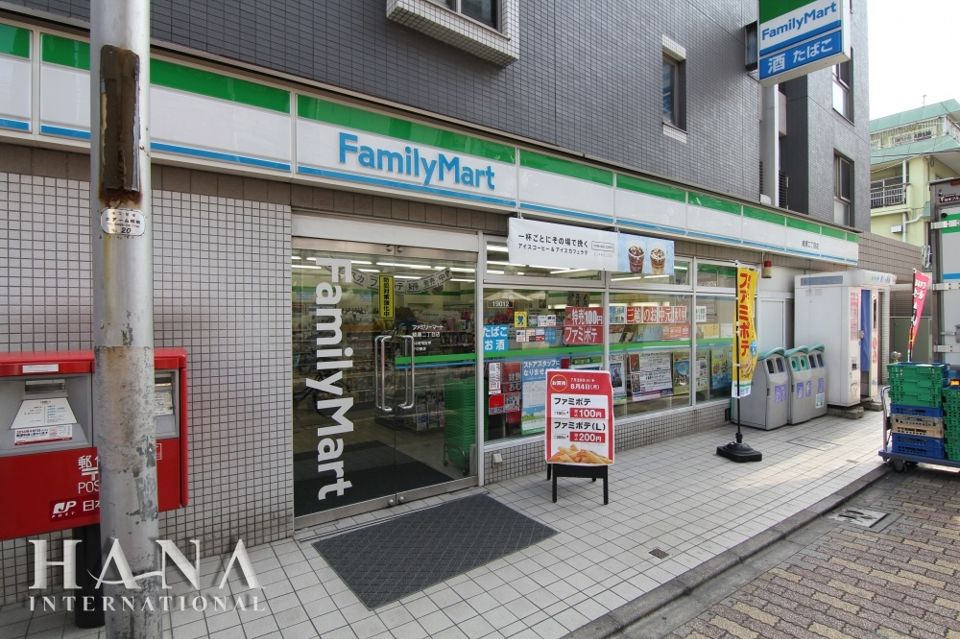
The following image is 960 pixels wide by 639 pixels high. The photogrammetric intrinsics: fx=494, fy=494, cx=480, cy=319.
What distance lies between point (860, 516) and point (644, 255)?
13.8ft

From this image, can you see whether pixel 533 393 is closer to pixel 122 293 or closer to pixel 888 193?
pixel 122 293

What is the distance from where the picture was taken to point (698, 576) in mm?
4215

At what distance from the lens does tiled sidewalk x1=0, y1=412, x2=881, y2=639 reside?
3.54 m

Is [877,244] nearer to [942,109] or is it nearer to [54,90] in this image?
[942,109]

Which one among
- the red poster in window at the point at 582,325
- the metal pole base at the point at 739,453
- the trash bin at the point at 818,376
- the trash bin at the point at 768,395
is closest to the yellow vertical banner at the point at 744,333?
the metal pole base at the point at 739,453

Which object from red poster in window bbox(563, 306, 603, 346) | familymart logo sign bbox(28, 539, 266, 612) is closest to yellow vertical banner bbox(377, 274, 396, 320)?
familymart logo sign bbox(28, 539, 266, 612)

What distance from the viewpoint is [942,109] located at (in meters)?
24.4

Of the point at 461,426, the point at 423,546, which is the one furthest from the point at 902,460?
the point at 423,546

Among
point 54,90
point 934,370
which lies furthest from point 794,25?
point 54,90

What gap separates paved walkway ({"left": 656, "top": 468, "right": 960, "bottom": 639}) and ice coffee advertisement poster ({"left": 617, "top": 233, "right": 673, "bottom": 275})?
394cm

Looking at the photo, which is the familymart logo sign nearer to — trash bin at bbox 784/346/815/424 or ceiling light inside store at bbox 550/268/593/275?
ceiling light inside store at bbox 550/268/593/275

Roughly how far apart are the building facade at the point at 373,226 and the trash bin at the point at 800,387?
2.00m

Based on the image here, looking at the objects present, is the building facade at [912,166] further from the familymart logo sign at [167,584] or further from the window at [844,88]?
the familymart logo sign at [167,584]

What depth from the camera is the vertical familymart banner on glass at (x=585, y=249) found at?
6156mm
